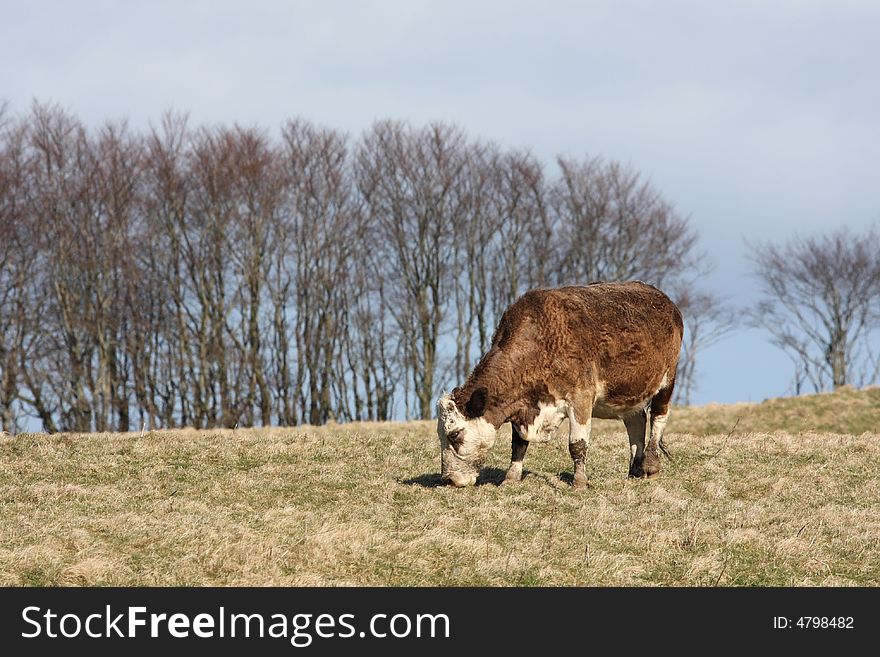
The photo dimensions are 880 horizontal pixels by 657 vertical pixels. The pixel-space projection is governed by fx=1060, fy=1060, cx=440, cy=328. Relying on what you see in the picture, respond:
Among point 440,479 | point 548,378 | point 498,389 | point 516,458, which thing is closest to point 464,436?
point 498,389

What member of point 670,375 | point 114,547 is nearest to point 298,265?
point 670,375

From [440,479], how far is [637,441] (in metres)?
3.46

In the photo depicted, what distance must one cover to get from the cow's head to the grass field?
33 cm

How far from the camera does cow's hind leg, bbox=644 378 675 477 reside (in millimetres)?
17734

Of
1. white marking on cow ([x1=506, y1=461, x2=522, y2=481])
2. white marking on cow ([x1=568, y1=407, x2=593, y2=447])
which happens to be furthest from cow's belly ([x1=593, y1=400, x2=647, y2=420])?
white marking on cow ([x1=506, y1=461, x2=522, y2=481])

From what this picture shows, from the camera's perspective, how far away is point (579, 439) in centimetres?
1566

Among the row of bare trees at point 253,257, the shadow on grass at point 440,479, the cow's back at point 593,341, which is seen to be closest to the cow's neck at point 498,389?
the cow's back at point 593,341

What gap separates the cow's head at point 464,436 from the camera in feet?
50.0

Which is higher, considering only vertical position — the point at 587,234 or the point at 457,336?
the point at 587,234

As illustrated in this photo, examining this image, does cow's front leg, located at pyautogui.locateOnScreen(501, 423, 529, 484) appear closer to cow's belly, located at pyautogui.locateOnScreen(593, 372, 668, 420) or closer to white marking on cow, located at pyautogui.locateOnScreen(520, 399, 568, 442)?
white marking on cow, located at pyautogui.locateOnScreen(520, 399, 568, 442)

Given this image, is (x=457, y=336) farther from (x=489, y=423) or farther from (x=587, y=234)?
(x=489, y=423)

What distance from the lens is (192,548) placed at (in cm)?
1202
